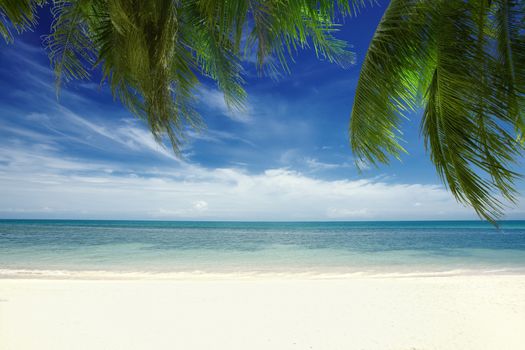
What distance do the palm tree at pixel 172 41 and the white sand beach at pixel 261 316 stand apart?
2.87 metres

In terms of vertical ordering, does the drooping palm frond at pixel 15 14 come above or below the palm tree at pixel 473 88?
above

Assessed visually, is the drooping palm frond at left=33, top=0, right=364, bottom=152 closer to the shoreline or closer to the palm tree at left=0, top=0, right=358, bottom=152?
the palm tree at left=0, top=0, right=358, bottom=152

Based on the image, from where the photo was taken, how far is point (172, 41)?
224cm

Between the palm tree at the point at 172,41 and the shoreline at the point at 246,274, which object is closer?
the palm tree at the point at 172,41

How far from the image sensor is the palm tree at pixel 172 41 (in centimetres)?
211

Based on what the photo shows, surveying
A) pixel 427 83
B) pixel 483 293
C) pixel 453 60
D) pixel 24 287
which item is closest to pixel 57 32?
pixel 453 60

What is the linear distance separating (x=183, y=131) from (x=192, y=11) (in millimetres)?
1022

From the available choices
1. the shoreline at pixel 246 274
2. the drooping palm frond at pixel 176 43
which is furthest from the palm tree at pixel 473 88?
the shoreline at pixel 246 274

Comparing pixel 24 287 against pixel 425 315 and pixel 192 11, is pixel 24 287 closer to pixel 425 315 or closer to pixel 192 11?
pixel 192 11

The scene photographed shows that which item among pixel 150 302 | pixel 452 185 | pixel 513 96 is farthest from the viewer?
pixel 150 302

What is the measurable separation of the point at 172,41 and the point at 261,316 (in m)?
4.14

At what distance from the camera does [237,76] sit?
2.93 m

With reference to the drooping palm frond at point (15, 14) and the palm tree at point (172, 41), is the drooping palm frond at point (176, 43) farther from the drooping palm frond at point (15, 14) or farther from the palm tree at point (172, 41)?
the drooping palm frond at point (15, 14)

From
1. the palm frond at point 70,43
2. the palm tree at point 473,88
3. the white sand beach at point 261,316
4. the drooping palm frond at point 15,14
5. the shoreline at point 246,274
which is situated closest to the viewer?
the palm tree at point 473,88
